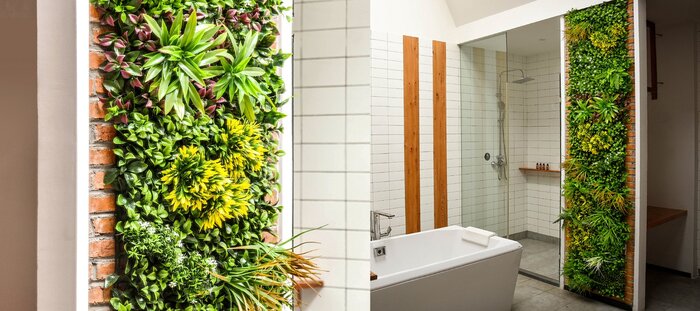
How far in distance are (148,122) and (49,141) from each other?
0.25 m

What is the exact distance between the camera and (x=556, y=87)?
538cm

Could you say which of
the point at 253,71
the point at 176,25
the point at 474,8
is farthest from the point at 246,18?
the point at 474,8

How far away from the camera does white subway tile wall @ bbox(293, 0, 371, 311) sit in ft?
5.92

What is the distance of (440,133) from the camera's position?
4.35 meters

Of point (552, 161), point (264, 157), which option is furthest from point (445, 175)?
point (264, 157)

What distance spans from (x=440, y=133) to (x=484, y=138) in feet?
1.72

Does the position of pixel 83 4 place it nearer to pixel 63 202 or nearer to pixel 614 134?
pixel 63 202

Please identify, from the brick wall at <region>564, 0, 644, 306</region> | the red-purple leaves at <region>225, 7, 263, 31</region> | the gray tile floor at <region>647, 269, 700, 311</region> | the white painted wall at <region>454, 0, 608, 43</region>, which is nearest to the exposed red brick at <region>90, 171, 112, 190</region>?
the red-purple leaves at <region>225, 7, 263, 31</region>

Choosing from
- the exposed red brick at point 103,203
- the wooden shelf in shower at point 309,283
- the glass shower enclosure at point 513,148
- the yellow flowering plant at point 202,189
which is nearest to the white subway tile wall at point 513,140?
the glass shower enclosure at point 513,148

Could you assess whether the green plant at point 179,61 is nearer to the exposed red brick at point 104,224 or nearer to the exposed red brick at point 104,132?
the exposed red brick at point 104,132

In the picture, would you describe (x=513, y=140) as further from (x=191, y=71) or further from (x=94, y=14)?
(x=94, y=14)

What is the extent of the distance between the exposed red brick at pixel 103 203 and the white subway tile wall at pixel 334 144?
854 millimetres

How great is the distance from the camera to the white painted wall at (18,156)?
109 cm

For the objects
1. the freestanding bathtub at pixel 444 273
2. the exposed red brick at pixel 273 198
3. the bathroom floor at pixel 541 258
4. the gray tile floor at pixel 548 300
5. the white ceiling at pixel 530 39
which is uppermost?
the white ceiling at pixel 530 39
